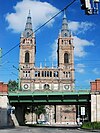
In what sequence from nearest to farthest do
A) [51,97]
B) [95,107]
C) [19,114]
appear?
[95,107], [51,97], [19,114]

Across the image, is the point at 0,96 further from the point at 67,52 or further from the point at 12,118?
the point at 67,52

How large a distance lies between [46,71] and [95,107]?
3443 inches

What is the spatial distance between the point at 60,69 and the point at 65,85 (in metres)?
7.83

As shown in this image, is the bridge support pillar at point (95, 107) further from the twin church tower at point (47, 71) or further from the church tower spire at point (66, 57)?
the church tower spire at point (66, 57)

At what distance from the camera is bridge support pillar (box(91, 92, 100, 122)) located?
59125mm

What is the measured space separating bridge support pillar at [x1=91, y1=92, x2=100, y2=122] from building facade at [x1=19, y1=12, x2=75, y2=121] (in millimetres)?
80334

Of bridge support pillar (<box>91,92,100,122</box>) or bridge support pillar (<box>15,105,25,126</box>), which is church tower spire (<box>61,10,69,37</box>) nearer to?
bridge support pillar (<box>15,105,25,126</box>)

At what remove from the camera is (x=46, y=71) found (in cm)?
14662

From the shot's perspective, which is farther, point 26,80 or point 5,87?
point 26,80

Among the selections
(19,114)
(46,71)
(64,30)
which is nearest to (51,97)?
(19,114)

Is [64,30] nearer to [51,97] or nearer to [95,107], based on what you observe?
[51,97]

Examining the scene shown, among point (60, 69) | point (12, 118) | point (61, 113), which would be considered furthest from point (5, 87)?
point (60, 69)

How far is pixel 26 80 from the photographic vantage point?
146 meters

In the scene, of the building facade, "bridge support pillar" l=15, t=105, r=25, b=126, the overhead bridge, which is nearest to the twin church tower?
the building facade
